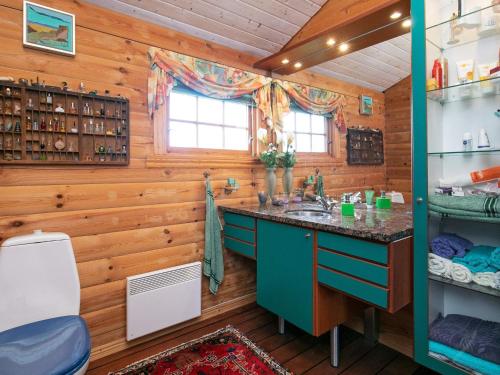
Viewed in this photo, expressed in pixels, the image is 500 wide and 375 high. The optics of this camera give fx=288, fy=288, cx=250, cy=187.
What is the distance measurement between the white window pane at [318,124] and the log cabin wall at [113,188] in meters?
A: 0.32

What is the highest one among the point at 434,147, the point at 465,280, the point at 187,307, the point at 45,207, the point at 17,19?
the point at 17,19

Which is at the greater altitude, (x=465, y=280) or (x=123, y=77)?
(x=123, y=77)

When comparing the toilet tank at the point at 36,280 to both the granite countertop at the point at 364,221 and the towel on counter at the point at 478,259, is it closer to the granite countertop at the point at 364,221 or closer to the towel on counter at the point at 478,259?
the granite countertop at the point at 364,221

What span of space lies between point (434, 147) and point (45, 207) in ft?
7.25

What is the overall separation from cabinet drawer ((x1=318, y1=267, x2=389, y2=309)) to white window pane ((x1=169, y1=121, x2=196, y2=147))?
1.41 m

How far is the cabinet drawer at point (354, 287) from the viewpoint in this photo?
4.37 feet

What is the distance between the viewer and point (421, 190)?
4.63 feet

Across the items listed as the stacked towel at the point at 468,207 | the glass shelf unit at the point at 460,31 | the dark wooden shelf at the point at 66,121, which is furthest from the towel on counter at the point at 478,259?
the dark wooden shelf at the point at 66,121

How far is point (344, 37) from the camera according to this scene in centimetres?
215

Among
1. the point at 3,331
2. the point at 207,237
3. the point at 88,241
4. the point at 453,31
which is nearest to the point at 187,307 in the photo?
the point at 207,237

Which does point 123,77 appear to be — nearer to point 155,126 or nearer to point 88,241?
point 155,126

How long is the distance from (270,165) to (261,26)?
1.14 metres

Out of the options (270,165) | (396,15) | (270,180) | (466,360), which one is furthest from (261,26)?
(466,360)

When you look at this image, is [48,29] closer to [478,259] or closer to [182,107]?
[182,107]
